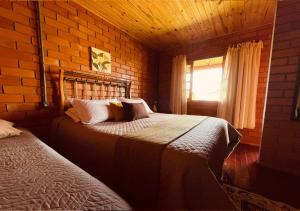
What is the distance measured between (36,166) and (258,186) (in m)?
2.04

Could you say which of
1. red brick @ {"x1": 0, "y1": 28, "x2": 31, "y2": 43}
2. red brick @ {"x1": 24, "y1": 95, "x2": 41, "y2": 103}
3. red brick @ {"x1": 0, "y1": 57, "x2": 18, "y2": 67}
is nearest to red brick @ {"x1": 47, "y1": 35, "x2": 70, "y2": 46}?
red brick @ {"x1": 0, "y1": 28, "x2": 31, "y2": 43}

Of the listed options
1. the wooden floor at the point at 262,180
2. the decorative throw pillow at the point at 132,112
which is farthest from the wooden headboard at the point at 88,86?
the wooden floor at the point at 262,180

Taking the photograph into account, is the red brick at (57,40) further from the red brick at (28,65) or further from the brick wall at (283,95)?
the brick wall at (283,95)

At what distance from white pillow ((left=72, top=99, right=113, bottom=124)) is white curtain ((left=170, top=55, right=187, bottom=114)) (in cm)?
218

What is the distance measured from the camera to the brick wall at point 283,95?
72.2 inches

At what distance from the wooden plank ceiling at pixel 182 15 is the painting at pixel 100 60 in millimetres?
643

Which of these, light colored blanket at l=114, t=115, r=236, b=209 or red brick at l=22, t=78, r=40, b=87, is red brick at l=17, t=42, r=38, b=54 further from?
light colored blanket at l=114, t=115, r=236, b=209

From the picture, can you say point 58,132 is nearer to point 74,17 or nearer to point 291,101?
point 74,17

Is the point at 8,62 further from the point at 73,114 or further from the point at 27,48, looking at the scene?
the point at 73,114

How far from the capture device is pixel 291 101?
→ 1864 millimetres

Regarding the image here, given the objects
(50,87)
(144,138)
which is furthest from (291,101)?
(50,87)

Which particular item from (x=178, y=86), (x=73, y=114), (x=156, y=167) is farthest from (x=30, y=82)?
(x=178, y=86)

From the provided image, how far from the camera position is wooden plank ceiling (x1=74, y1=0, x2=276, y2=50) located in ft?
7.06

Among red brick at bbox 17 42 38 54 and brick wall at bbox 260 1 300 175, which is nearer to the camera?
red brick at bbox 17 42 38 54
